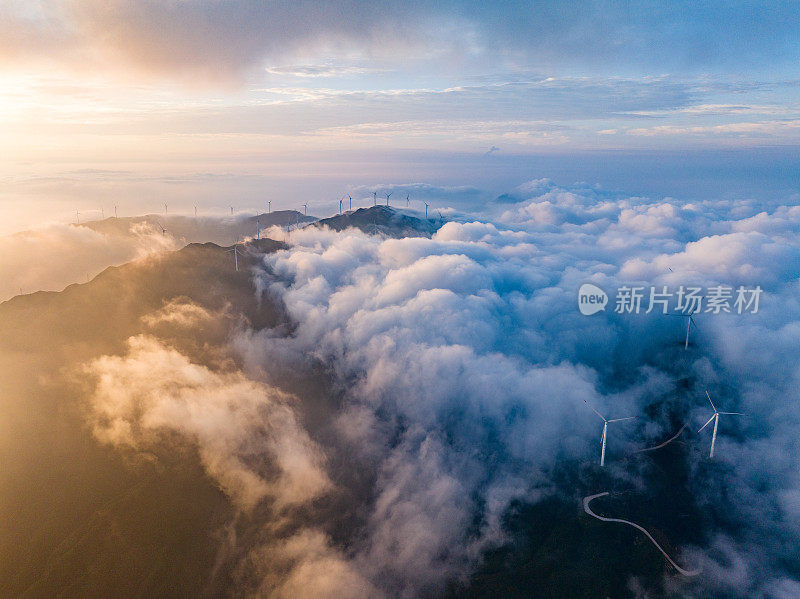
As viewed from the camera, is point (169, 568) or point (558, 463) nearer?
point (169, 568)

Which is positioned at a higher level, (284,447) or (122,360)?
(122,360)

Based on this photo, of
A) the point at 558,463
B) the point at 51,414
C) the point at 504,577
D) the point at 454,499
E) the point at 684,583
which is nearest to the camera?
the point at 684,583

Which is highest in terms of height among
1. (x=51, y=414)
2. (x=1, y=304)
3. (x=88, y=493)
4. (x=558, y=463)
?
(x=1, y=304)

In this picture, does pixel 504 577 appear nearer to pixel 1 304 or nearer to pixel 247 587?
pixel 247 587

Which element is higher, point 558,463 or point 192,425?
point 192,425

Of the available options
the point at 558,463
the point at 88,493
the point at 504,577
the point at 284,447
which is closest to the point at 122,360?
the point at 88,493

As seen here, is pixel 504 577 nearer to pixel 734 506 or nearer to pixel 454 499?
pixel 454 499

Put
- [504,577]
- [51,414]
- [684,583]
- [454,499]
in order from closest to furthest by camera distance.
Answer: [684,583]
[504,577]
[51,414]
[454,499]

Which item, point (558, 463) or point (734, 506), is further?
point (558, 463)

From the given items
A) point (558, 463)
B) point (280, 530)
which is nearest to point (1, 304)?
point (280, 530)
